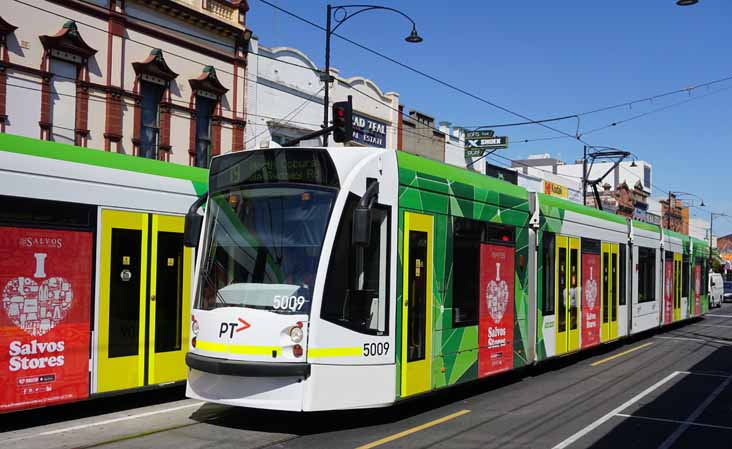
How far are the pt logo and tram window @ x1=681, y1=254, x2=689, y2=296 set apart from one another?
21898mm

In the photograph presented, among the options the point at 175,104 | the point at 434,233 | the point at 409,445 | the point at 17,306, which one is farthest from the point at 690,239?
the point at 17,306

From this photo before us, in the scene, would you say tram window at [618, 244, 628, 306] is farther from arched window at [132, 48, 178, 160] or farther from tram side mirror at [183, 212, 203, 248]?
arched window at [132, 48, 178, 160]

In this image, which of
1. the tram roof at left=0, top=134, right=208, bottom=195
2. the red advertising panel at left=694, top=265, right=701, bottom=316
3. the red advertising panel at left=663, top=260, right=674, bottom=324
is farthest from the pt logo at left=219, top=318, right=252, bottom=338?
the red advertising panel at left=694, top=265, right=701, bottom=316

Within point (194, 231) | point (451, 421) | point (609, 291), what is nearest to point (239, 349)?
point (194, 231)

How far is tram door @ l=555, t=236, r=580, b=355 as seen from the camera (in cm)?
1436

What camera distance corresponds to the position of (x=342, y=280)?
324 inches

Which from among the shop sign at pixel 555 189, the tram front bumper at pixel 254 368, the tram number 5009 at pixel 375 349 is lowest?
the tram front bumper at pixel 254 368

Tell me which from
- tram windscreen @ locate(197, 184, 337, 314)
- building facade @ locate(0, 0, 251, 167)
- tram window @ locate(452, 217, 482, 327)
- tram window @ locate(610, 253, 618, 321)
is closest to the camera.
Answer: tram windscreen @ locate(197, 184, 337, 314)

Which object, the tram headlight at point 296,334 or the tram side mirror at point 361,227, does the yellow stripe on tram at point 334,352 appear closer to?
the tram headlight at point 296,334

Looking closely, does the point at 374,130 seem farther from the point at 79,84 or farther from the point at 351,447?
the point at 351,447

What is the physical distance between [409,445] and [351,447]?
2.16 feet

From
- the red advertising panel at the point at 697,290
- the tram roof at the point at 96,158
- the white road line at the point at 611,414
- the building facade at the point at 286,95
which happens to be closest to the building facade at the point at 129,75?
the building facade at the point at 286,95

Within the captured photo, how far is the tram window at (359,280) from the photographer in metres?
8.13

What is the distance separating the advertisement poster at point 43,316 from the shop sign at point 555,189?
42377 mm
